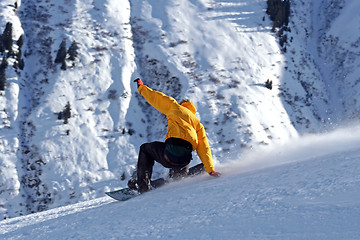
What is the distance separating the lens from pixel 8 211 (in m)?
16.3

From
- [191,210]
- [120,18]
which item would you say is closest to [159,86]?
[120,18]

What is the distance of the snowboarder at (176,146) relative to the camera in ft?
21.0

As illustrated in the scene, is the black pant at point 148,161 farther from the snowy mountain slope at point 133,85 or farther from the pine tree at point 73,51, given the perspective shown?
the pine tree at point 73,51

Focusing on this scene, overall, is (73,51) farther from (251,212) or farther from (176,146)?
(251,212)

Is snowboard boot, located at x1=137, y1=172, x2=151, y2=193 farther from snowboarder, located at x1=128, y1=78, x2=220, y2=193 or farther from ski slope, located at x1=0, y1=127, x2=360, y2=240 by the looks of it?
ski slope, located at x1=0, y1=127, x2=360, y2=240

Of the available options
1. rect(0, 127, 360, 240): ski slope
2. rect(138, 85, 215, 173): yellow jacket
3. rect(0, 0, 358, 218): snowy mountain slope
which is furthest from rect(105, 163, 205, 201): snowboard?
rect(0, 0, 358, 218): snowy mountain slope

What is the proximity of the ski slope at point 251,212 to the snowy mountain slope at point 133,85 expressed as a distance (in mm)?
11411

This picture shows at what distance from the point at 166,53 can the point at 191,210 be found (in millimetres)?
21310

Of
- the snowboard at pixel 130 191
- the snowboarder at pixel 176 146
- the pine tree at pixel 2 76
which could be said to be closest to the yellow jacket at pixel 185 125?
the snowboarder at pixel 176 146

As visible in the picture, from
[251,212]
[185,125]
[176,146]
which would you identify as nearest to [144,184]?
[176,146]

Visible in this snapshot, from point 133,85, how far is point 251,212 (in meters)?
19.7

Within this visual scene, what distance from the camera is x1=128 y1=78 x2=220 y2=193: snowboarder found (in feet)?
Result: 21.0

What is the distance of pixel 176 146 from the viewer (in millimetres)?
6391

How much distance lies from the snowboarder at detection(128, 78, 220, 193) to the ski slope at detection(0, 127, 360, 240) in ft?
2.88
